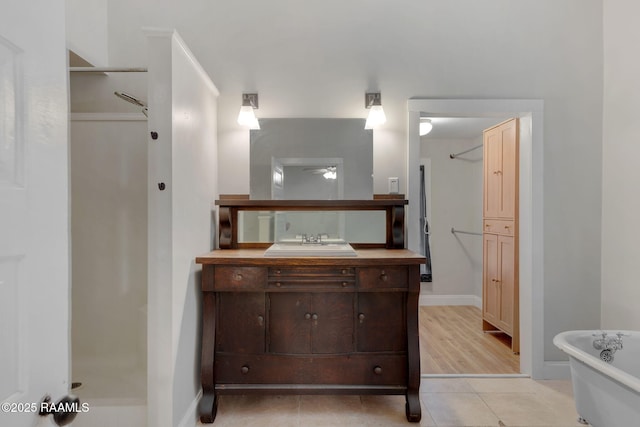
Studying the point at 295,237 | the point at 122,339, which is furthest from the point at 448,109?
the point at 122,339

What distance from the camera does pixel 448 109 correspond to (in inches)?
95.7

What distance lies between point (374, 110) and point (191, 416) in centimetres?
219

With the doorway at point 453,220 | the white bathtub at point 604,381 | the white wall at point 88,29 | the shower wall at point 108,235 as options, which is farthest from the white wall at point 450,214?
the white wall at point 88,29

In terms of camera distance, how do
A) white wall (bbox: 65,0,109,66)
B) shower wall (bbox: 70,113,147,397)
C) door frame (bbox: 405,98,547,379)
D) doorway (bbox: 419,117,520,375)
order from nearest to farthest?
white wall (bbox: 65,0,109,66) → shower wall (bbox: 70,113,147,397) → door frame (bbox: 405,98,547,379) → doorway (bbox: 419,117,520,375)

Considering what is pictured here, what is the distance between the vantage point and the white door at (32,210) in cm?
57

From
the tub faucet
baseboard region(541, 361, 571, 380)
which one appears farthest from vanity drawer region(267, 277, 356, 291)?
baseboard region(541, 361, 571, 380)

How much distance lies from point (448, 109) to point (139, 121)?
217 cm

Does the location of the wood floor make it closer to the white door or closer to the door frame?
the door frame

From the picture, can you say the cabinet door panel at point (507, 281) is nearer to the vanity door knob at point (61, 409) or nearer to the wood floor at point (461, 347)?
the wood floor at point (461, 347)

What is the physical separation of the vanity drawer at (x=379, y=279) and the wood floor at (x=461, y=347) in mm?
1036

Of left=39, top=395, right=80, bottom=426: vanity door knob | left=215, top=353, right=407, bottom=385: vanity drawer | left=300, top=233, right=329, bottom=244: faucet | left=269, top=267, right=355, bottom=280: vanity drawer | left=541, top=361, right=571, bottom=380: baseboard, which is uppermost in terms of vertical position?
left=300, top=233, right=329, bottom=244: faucet

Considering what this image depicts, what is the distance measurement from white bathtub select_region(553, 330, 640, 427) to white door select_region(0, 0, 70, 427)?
6.80 ft

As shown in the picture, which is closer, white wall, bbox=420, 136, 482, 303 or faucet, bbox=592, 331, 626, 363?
faucet, bbox=592, 331, 626, 363

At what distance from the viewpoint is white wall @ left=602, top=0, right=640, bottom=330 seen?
219 centimetres
